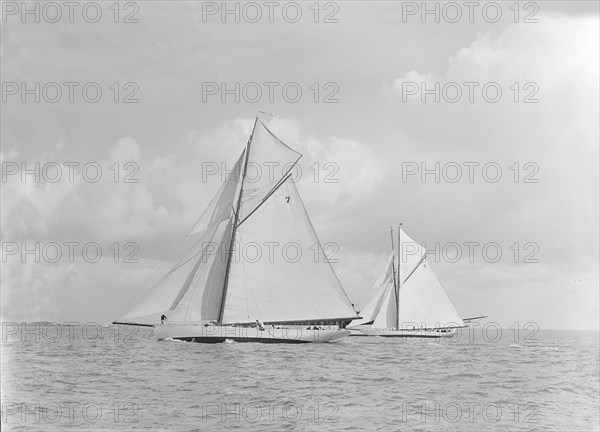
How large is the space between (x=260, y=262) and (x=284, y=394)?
1369 inches

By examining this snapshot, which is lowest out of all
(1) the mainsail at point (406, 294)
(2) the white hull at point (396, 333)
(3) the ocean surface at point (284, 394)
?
(2) the white hull at point (396, 333)

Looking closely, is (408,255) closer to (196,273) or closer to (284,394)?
(196,273)

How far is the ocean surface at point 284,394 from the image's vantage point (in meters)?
28.6

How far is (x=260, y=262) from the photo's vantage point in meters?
70.5

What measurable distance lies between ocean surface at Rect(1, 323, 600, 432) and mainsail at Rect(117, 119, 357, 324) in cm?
1285

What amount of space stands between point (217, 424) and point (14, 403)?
8.46 m

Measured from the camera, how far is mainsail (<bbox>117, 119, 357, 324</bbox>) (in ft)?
228

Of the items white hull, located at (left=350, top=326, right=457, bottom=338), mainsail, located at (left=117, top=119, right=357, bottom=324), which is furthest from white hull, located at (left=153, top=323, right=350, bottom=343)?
white hull, located at (left=350, top=326, right=457, bottom=338)

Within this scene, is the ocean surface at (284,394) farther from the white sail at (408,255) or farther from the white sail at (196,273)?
the white sail at (408,255)

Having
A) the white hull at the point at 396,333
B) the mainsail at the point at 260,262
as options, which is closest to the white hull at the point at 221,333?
the mainsail at the point at 260,262

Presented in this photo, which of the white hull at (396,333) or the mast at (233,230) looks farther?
the white hull at (396,333)

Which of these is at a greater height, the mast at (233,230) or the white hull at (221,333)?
the mast at (233,230)

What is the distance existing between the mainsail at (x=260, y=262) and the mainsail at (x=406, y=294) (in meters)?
41.7

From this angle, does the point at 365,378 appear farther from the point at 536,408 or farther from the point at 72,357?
the point at 72,357
